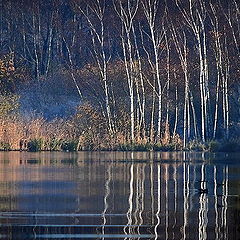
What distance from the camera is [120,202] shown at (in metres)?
17.9

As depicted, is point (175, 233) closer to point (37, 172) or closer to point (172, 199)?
point (172, 199)

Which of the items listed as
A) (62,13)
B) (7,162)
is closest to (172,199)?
(7,162)

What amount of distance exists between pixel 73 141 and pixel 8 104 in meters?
9.80

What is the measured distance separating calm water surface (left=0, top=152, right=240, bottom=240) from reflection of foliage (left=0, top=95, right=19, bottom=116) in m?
23.9

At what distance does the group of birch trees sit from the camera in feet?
162

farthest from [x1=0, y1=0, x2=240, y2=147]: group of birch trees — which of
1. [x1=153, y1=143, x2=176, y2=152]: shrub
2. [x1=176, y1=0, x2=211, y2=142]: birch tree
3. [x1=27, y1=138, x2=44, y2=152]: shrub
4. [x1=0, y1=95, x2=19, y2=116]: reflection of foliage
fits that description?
[x1=27, y1=138, x2=44, y2=152]: shrub

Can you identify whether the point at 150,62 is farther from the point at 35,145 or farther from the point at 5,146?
the point at 5,146

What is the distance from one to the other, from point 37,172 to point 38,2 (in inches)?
1689

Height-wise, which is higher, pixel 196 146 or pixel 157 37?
pixel 157 37

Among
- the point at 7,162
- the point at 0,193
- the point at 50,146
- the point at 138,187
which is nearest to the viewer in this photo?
the point at 0,193

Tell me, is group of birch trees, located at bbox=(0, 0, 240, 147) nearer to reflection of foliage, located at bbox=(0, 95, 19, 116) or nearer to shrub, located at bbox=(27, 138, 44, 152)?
reflection of foliage, located at bbox=(0, 95, 19, 116)

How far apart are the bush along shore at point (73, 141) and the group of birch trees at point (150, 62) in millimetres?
471

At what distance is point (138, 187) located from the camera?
21.5m

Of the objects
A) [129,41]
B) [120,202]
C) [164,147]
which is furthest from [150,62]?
A: [120,202]
